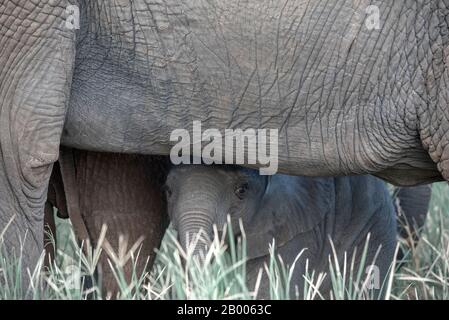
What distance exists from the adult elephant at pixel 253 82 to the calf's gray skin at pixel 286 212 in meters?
0.55

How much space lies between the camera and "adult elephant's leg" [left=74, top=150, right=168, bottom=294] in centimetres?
588

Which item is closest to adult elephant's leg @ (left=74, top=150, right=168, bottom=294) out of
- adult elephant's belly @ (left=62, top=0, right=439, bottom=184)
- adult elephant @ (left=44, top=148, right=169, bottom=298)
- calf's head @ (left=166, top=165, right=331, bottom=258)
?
adult elephant @ (left=44, top=148, right=169, bottom=298)

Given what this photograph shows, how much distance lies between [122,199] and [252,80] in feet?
3.91

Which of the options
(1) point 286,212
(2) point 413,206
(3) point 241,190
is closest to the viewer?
(3) point 241,190

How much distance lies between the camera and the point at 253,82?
16.5 ft

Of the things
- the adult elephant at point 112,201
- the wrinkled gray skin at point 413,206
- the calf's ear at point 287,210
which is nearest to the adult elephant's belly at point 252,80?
the adult elephant at point 112,201

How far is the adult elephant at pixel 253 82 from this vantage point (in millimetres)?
4910

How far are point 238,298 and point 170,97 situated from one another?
1.03 meters

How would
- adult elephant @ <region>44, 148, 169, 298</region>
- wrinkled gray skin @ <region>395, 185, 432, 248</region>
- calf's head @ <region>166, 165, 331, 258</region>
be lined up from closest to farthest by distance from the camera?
calf's head @ <region>166, 165, 331, 258</region>
adult elephant @ <region>44, 148, 169, 298</region>
wrinkled gray skin @ <region>395, 185, 432, 248</region>

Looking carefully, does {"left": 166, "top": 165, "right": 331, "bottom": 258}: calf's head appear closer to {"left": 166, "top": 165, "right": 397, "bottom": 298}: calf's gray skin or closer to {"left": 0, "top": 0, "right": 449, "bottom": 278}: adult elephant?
{"left": 166, "top": 165, "right": 397, "bottom": 298}: calf's gray skin

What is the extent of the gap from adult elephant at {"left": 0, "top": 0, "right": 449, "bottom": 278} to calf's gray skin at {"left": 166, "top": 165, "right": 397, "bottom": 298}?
1.80 feet

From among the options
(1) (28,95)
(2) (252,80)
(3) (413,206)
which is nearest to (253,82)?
(2) (252,80)

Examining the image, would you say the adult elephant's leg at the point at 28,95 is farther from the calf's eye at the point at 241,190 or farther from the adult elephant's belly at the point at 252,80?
the calf's eye at the point at 241,190

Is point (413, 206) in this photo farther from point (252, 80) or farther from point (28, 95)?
point (28, 95)
